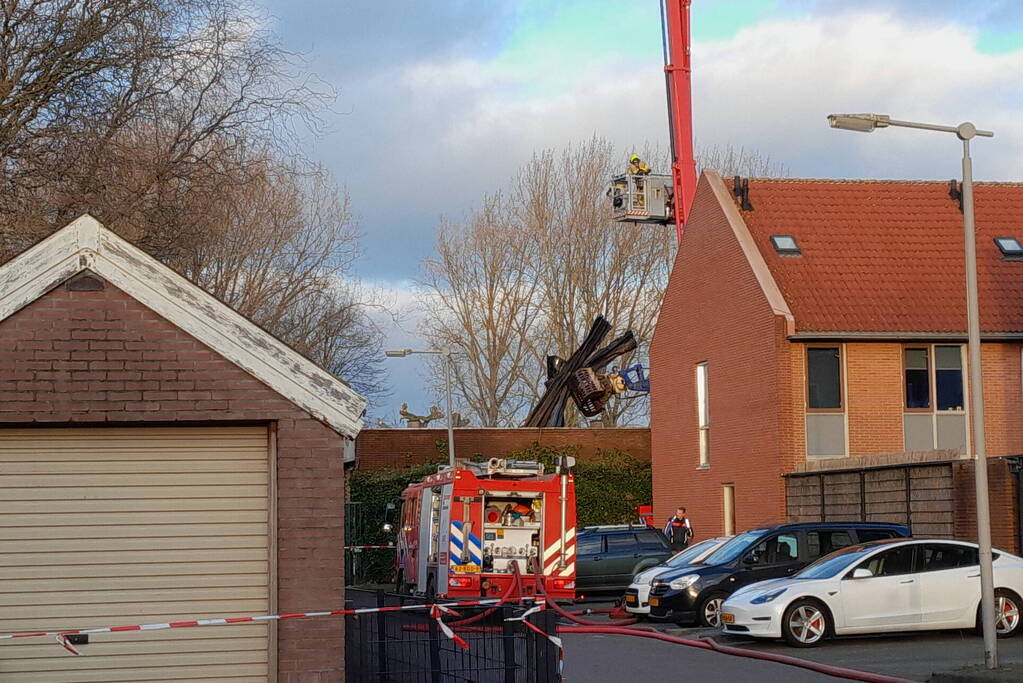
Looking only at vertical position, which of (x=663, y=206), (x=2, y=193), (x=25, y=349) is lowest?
(x=25, y=349)

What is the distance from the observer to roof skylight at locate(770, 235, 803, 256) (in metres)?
36.2

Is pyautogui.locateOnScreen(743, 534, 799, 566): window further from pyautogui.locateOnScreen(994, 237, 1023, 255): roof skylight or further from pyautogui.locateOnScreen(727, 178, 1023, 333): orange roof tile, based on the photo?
pyautogui.locateOnScreen(994, 237, 1023, 255): roof skylight

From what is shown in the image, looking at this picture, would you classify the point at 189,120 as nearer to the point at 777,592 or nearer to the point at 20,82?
the point at 20,82

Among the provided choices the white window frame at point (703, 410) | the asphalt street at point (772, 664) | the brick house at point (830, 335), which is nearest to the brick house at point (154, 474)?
the asphalt street at point (772, 664)

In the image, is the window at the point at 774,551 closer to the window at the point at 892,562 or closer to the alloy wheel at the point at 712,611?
the alloy wheel at the point at 712,611

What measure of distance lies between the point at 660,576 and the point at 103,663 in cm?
1367

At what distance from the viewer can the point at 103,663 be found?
11656 millimetres

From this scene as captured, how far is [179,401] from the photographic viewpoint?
1177cm

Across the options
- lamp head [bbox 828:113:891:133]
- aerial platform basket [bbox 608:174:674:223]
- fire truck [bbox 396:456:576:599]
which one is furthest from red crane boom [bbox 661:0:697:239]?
lamp head [bbox 828:113:891:133]

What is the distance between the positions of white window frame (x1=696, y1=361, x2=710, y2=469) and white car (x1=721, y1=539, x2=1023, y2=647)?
18301 millimetres

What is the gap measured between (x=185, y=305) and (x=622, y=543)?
2183cm

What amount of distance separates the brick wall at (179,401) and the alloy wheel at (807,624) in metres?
9.40

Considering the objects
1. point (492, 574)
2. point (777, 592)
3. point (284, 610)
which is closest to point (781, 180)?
point (492, 574)

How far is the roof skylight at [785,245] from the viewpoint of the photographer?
36219 millimetres
